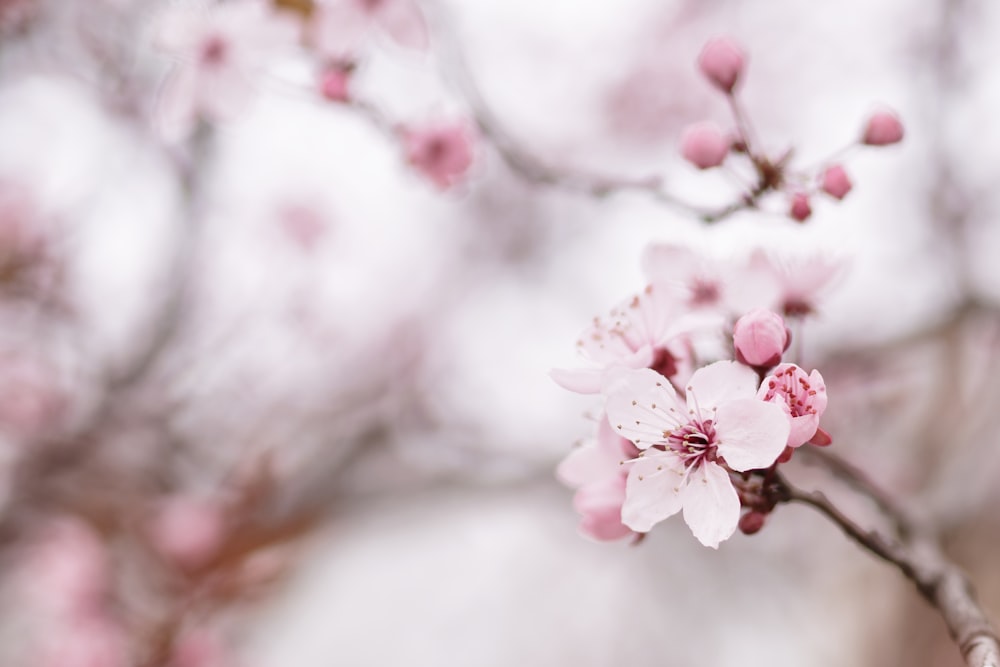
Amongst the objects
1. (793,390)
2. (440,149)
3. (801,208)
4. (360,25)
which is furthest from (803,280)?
(360,25)

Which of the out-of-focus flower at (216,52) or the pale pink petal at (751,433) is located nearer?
the pale pink petal at (751,433)

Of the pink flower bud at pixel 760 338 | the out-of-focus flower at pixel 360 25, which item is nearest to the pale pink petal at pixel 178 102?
the out-of-focus flower at pixel 360 25

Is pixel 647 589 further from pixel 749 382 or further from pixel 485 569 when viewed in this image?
pixel 749 382

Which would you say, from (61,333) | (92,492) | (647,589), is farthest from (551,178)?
(647,589)

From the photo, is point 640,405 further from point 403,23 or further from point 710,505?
point 403,23

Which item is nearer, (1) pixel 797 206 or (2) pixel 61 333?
(1) pixel 797 206

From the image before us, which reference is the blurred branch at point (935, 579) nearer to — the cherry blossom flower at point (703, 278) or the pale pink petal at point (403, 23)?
the cherry blossom flower at point (703, 278)
